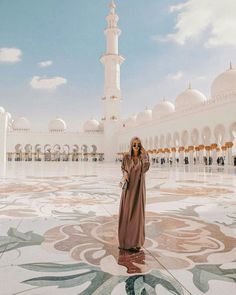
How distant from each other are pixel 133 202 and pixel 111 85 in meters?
26.9

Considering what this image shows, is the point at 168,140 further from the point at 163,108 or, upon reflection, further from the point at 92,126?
the point at 92,126

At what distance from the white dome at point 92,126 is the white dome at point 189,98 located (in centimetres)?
1494

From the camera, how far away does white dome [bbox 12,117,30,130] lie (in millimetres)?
33969

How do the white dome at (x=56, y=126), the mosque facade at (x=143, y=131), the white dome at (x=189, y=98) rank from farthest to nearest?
1. the white dome at (x=56, y=126)
2. the white dome at (x=189, y=98)
3. the mosque facade at (x=143, y=131)

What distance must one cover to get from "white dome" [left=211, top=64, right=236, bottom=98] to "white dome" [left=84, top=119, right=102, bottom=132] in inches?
744

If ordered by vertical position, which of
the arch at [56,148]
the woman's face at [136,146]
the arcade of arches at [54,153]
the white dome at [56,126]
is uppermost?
the white dome at [56,126]

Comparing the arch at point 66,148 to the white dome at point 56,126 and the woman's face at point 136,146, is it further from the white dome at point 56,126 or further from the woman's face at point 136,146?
the woman's face at point 136,146

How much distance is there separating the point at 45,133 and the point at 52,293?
32.2 metres

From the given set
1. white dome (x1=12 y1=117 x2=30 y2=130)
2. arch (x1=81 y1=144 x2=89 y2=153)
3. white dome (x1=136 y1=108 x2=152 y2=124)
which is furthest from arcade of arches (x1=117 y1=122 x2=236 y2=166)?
white dome (x1=12 y1=117 x2=30 y2=130)

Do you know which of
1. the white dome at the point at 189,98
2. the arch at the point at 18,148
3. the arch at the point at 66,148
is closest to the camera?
the white dome at the point at 189,98

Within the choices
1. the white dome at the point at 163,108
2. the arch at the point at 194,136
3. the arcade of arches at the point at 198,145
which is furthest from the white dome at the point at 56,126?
the arch at the point at 194,136

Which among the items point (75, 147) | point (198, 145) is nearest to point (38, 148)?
point (75, 147)

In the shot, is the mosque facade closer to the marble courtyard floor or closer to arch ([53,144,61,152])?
arch ([53,144,61,152])

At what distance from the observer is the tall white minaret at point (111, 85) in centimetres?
2670
